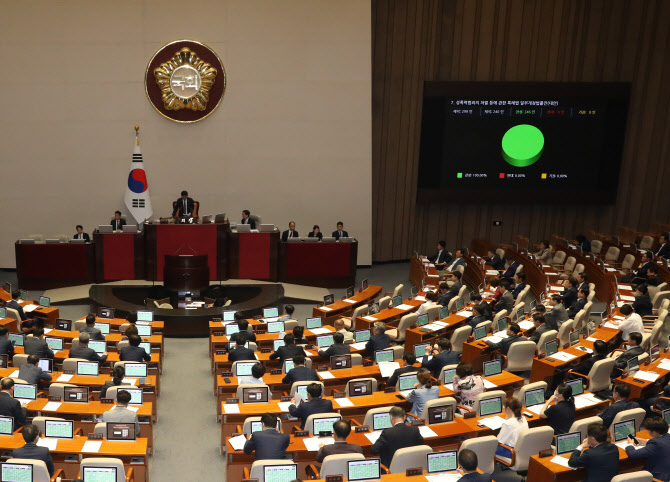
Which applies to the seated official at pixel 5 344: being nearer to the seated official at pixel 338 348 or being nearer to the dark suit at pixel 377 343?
the seated official at pixel 338 348

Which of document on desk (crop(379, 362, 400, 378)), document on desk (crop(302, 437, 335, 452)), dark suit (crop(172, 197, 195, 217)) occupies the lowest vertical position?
document on desk (crop(379, 362, 400, 378))

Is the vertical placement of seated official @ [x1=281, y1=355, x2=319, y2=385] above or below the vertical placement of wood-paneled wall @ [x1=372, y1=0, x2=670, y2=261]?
below

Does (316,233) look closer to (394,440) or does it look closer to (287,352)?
(287,352)

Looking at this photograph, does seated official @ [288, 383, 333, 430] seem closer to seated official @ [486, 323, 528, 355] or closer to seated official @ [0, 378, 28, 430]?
seated official @ [0, 378, 28, 430]

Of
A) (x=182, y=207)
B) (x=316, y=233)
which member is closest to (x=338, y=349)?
(x=316, y=233)

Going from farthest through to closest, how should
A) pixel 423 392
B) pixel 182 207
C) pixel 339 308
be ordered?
pixel 182 207
pixel 339 308
pixel 423 392

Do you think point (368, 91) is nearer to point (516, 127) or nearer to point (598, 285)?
point (516, 127)

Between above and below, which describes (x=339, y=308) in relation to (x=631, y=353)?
below

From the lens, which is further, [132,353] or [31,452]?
[132,353]

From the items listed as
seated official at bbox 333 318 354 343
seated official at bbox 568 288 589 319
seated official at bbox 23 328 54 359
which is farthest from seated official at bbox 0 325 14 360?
seated official at bbox 568 288 589 319
